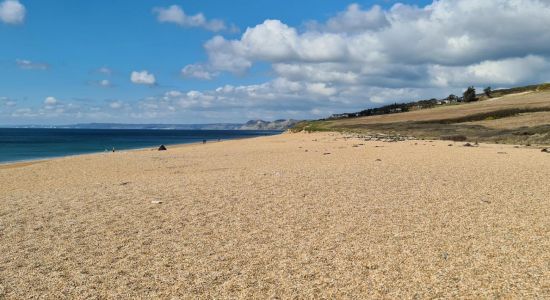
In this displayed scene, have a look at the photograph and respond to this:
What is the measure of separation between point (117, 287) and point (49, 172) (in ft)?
63.4

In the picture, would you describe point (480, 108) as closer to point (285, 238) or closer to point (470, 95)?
point (470, 95)

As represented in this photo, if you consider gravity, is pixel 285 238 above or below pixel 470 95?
below

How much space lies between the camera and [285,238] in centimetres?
873

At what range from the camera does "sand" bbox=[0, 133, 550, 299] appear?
250 inches

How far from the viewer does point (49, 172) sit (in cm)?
2319

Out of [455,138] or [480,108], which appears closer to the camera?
[455,138]

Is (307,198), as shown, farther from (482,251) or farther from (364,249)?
(482,251)

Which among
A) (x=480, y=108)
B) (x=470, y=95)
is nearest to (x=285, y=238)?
(x=480, y=108)

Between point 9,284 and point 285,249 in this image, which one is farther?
point 285,249

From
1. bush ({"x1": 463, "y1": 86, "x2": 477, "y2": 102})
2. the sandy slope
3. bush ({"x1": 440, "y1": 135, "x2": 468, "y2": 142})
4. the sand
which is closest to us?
the sand

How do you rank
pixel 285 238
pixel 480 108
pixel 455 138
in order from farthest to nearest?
1. pixel 480 108
2. pixel 455 138
3. pixel 285 238

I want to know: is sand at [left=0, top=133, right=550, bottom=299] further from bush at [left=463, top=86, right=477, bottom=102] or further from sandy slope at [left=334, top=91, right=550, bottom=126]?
bush at [left=463, top=86, right=477, bottom=102]

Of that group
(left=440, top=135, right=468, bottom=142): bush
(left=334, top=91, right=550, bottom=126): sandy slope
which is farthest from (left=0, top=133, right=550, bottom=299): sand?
(left=334, top=91, right=550, bottom=126): sandy slope

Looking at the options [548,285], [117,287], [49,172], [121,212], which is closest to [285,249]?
[117,287]
